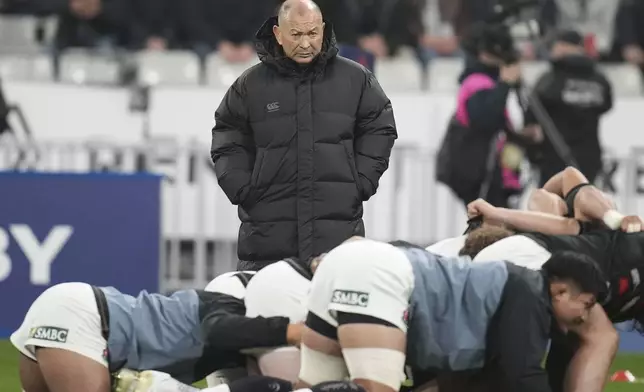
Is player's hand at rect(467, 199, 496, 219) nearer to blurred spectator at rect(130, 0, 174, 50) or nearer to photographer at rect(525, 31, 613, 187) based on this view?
photographer at rect(525, 31, 613, 187)

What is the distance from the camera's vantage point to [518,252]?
288 inches

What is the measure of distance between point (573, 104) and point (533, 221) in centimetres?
522

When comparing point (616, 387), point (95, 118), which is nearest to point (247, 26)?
point (95, 118)

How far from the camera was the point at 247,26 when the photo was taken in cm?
1631

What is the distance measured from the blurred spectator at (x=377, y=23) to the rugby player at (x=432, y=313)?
9389mm

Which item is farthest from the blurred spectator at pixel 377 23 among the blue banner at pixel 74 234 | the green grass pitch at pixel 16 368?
the green grass pitch at pixel 16 368

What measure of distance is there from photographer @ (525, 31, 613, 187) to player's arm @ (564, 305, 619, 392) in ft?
21.0

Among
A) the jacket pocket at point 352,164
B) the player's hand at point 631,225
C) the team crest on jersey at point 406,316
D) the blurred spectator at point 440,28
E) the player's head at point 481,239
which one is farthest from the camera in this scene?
the blurred spectator at point 440,28

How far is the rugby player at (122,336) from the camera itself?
6957mm

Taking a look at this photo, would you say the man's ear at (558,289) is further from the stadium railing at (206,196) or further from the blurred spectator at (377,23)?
the blurred spectator at (377,23)

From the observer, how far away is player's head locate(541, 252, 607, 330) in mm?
6609

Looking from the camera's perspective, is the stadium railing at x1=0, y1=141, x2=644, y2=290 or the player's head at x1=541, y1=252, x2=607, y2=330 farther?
the stadium railing at x1=0, y1=141, x2=644, y2=290

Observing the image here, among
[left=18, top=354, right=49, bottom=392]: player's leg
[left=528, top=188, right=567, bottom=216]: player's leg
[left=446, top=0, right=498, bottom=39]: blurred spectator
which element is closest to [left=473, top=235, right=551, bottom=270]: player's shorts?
[left=528, top=188, right=567, bottom=216]: player's leg

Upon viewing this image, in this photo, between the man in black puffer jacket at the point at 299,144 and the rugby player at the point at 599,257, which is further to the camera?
the man in black puffer jacket at the point at 299,144
